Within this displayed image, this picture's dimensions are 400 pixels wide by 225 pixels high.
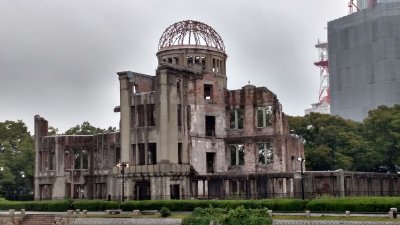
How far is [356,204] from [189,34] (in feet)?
96.4

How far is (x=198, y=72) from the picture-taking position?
6581 cm

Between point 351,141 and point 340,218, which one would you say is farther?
point 351,141

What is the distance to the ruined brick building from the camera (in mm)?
61594

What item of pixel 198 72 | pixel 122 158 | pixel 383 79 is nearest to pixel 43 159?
pixel 122 158

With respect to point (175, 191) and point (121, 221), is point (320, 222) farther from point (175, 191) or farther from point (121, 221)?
point (175, 191)

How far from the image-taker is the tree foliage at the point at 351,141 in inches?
2896

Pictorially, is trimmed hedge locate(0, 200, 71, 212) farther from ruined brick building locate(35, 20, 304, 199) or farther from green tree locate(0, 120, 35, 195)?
green tree locate(0, 120, 35, 195)

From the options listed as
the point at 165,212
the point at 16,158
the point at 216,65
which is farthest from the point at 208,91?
the point at 16,158

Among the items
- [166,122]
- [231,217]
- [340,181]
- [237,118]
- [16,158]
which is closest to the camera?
[231,217]

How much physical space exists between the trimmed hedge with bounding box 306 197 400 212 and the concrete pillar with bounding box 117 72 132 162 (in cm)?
2206

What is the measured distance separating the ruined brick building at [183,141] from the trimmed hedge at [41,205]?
6.55 m

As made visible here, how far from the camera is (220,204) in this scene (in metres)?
50.2

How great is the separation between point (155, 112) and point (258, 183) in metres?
11.4

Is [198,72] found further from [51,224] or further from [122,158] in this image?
[51,224]
